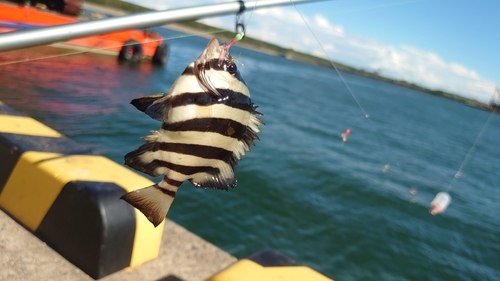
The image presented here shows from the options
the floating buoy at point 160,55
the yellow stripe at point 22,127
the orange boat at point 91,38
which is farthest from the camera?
the floating buoy at point 160,55

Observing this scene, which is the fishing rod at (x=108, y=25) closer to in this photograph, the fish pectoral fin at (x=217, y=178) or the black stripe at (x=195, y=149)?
the black stripe at (x=195, y=149)

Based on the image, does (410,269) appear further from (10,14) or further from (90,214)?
(10,14)

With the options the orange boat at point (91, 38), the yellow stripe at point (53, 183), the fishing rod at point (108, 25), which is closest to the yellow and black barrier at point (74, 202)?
the yellow stripe at point (53, 183)

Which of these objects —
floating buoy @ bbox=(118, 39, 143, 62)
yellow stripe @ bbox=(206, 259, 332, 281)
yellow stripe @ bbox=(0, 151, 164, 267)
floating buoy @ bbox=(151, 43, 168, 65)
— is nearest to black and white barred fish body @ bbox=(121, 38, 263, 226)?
yellow stripe @ bbox=(206, 259, 332, 281)

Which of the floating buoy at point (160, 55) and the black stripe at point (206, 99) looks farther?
A: the floating buoy at point (160, 55)

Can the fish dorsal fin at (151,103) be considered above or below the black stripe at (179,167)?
above

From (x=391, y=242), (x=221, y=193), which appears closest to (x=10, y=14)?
(x=221, y=193)
